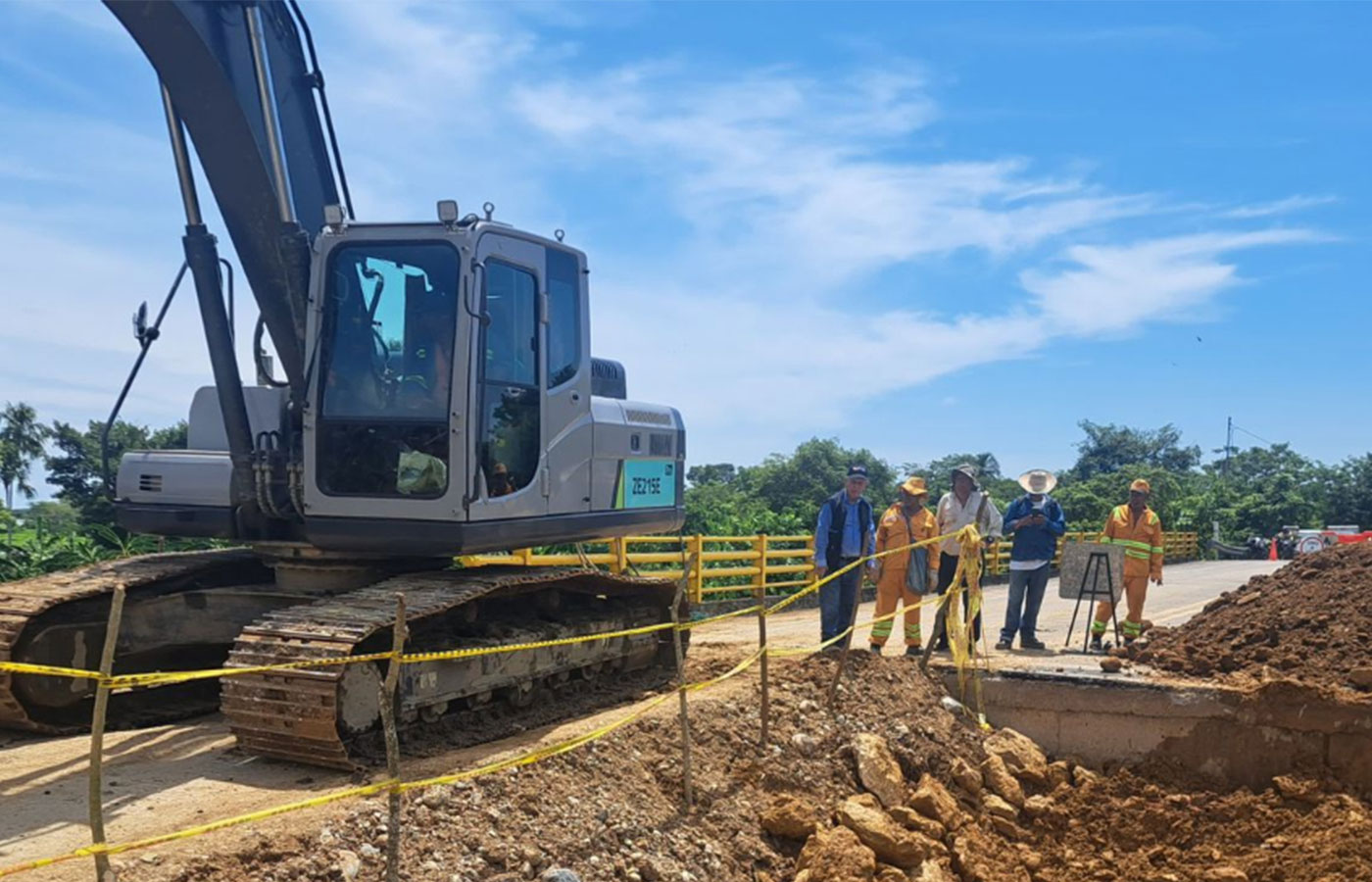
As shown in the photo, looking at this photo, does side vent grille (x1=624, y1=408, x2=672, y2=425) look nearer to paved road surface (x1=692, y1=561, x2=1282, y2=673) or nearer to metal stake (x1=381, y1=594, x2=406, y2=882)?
paved road surface (x1=692, y1=561, x2=1282, y2=673)

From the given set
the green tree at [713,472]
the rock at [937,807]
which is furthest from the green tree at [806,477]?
the rock at [937,807]

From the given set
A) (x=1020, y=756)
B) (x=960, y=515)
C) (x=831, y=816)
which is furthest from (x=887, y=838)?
(x=960, y=515)

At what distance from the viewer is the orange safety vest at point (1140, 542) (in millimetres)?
11180

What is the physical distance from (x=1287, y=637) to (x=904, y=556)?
3.26 m

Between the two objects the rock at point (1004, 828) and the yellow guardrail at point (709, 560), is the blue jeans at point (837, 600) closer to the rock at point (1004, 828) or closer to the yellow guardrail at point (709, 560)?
the yellow guardrail at point (709, 560)

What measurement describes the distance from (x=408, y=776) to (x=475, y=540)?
1462mm

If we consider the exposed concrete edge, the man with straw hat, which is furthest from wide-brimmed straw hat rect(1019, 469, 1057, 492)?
the exposed concrete edge

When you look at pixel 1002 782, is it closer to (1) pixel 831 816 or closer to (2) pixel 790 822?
(1) pixel 831 816

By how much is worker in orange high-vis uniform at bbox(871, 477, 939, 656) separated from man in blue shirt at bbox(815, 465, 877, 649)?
1.49ft

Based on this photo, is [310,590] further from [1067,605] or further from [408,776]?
Result: [1067,605]

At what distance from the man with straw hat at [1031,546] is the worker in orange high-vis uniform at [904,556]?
3.52ft

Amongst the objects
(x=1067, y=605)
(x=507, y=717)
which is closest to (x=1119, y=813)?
(x=507, y=717)

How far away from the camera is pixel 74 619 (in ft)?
22.9

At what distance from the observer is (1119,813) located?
8125mm
